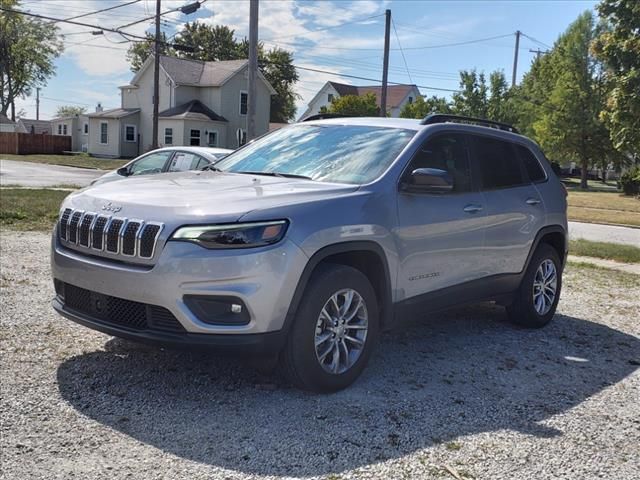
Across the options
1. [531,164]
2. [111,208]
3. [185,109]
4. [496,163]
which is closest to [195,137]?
[185,109]

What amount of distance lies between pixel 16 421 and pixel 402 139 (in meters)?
3.27

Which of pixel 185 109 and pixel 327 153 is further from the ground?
pixel 185 109

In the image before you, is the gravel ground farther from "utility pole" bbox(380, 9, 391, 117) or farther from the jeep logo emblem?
"utility pole" bbox(380, 9, 391, 117)

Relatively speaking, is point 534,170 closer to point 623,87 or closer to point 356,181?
point 356,181

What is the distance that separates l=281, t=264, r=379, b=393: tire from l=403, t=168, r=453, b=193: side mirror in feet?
2.77

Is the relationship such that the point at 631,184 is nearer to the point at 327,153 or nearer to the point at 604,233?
the point at 604,233

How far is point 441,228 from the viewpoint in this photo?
5.11 m

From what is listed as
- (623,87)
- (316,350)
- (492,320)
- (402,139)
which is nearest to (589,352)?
(492,320)

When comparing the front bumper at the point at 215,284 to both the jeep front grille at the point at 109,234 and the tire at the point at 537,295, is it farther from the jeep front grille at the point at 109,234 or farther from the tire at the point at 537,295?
the tire at the point at 537,295

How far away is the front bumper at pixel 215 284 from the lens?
3.79m

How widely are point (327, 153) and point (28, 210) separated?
31.7 ft

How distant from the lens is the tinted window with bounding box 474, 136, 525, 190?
19.2 feet

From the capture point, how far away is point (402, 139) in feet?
17.0

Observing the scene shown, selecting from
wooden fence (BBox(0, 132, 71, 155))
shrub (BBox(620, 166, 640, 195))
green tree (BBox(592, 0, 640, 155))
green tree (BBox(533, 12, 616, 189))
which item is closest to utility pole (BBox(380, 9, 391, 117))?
green tree (BBox(592, 0, 640, 155))
